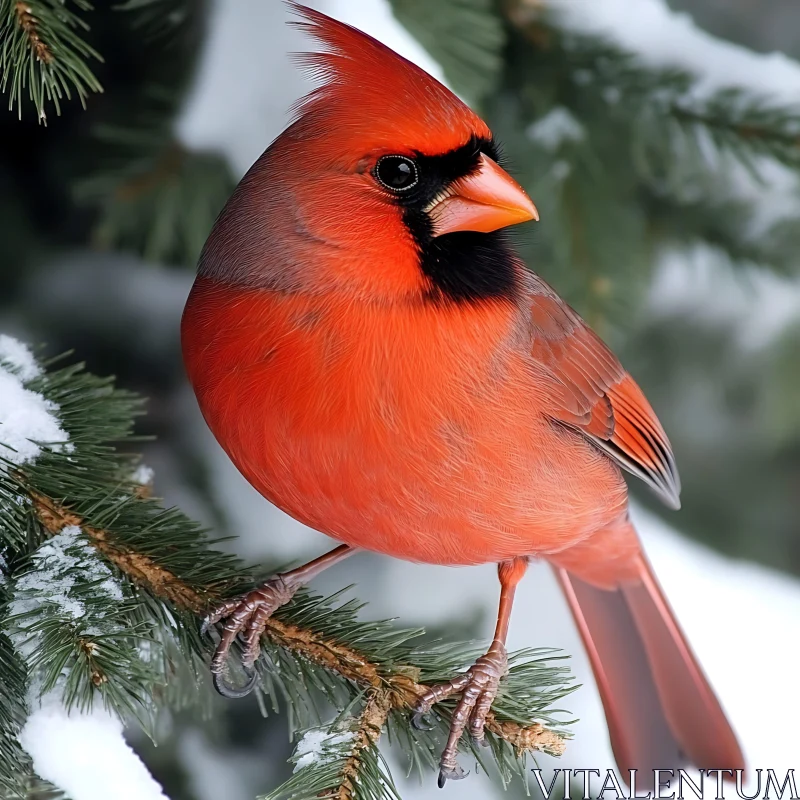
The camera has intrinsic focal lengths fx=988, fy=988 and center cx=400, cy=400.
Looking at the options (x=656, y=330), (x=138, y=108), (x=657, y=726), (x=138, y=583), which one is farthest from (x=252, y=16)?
(x=657, y=726)

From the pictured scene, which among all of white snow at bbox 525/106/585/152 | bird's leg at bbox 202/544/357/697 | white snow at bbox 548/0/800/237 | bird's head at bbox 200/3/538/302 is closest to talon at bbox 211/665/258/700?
bird's leg at bbox 202/544/357/697

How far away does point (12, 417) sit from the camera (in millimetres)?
1279

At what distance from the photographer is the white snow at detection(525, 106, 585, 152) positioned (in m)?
1.96

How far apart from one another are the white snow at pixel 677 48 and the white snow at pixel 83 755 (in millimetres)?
1507

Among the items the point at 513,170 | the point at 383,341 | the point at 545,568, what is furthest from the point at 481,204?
the point at 545,568

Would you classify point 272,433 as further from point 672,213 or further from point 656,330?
point 656,330

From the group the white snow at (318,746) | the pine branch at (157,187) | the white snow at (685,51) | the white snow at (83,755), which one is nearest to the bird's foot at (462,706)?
the white snow at (318,746)

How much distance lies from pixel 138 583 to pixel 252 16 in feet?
3.73

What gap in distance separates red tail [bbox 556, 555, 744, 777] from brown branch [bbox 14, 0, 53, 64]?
1369 millimetres

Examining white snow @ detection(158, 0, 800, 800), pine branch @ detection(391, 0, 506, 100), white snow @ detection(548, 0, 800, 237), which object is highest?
white snow @ detection(548, 0, 800, 237)

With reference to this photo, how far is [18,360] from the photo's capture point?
1366mm

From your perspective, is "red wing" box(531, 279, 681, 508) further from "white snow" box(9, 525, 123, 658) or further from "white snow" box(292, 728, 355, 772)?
"white snow" box(9, 525, 123, 658)

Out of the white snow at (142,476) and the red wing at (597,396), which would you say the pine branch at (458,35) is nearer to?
the red wing at (597,396)

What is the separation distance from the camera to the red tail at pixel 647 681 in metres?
1.85
